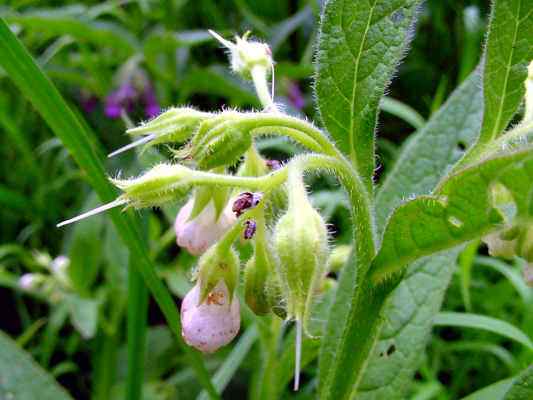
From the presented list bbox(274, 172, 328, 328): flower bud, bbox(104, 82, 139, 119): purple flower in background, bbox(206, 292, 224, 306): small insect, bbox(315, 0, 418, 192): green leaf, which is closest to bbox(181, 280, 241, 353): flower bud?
bbox(206, 292, 224, 306): small insect

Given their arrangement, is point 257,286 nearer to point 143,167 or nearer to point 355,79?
point 355,79

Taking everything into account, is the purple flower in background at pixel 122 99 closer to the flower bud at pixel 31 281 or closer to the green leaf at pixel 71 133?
the flower bud at pixel 31 281

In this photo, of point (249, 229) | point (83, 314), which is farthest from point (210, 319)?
point (83, 314)

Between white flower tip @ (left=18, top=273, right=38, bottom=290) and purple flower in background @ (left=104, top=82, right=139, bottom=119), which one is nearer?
white flower tip @ (left=18, top=273, right=38, bottom=290)

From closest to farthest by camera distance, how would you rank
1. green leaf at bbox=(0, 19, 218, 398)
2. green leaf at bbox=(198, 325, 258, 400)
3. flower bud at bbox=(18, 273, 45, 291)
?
1. green leaf at bbox=(0, 19, 218, 398)
2. green leaf at bbox=(198, 325, 258, 400)
3. flower bud at bbox=(18, 273, 45, 291)

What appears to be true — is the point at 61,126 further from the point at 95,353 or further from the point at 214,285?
the point at 95,353

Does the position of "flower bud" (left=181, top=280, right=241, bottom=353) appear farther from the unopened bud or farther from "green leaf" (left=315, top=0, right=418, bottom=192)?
"green leaf" (left=315, top=0, right=418, bottom=192)

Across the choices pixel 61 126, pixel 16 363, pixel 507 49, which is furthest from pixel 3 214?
pixel 507 49

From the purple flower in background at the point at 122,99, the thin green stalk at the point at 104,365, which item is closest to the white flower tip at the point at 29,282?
the thin green stalk at the point at 104,365
